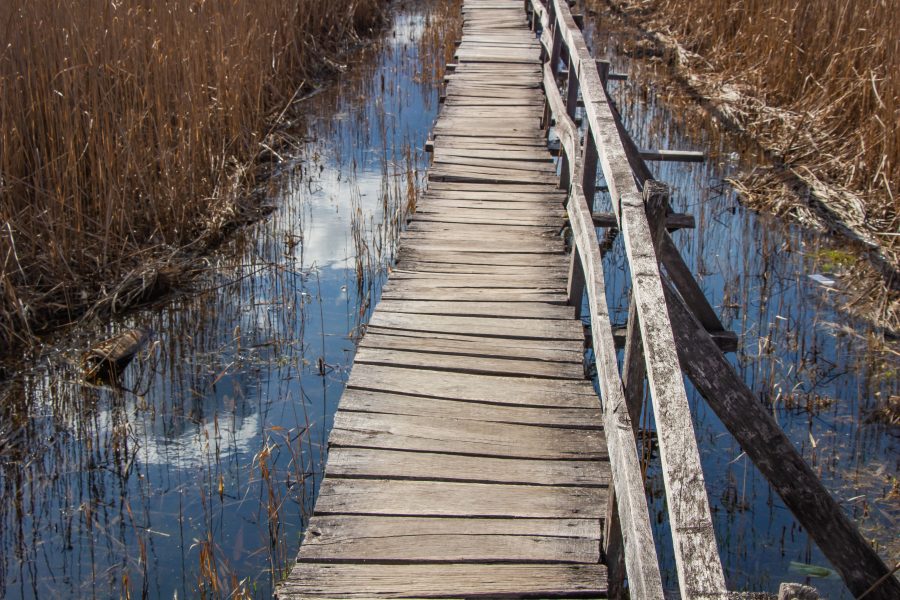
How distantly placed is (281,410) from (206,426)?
0.33 meters

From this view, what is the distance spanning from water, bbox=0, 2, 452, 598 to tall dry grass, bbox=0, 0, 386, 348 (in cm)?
29

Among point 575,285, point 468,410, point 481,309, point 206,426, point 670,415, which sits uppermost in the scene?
point 670,415

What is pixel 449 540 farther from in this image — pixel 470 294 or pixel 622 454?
pixel 470 294

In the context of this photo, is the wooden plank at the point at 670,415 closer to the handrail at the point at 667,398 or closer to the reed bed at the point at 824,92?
the handrail at the point at 667,398

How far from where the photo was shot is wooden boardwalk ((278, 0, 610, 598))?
2.57 metres

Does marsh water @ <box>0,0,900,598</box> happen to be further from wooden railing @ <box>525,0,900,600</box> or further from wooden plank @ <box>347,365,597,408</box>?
wooden plank @ <box>347,365,597,408</box>

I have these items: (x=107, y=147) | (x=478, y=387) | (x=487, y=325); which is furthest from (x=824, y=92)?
(x=107, y=147)

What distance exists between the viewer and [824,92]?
22.7 ft

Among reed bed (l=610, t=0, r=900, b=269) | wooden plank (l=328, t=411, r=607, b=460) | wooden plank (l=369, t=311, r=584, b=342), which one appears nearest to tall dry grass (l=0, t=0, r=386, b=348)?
wooden plank (l=369, t=311, r=584, b=342)

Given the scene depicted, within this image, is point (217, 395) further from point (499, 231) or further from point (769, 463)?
point (769, 463)

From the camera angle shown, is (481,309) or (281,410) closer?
(481,309)

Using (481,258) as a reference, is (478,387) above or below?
below

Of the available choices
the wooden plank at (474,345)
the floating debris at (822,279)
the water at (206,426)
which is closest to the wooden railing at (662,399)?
the wooden plank at (474,345)

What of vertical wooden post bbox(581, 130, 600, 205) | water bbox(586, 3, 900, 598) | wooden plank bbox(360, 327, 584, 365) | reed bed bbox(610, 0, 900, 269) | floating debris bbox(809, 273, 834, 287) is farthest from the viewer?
reed bed bbox(610, 0, 900, 269)
